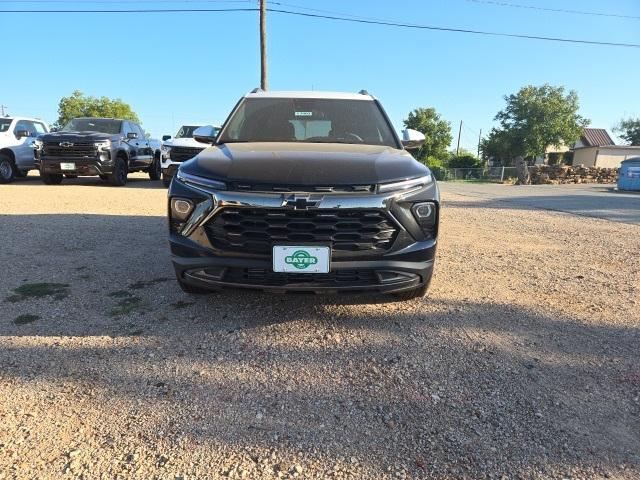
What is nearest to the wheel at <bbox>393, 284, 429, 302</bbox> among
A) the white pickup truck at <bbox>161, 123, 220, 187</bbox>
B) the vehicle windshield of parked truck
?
the white pickup truck at <bbox>161, 123, 220, 187</bbox>

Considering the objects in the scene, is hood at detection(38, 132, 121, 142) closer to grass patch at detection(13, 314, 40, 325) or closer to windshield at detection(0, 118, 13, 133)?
windshield at detection(0, 118, 13, 133)

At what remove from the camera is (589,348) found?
10.0 ft

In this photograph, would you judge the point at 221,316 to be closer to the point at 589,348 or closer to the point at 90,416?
the point at 90,416

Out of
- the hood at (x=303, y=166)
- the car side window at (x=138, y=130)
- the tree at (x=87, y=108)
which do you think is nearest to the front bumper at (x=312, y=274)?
the hood at (x=303, y=166)

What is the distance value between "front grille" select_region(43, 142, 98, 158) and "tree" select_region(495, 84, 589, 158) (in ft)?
159

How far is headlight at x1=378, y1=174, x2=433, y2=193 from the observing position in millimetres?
2928

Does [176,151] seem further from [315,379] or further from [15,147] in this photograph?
[315,379]

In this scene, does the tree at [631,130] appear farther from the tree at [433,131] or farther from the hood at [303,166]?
the hood at [303,166]

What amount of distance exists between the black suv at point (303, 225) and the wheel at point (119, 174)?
1043cm

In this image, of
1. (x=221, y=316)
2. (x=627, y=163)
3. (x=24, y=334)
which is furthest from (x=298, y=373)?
(x=627, y=163)

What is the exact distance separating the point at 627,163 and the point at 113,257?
75.6 ft

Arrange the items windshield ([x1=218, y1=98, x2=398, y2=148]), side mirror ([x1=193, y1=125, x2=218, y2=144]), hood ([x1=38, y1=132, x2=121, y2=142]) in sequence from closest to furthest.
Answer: windshield ([x1=218, y1=98, x2=398, y2=148]), side mirror ([x1=193, y1=125, x2=218, y2=144]), hood ([x1=38, y1=132, x2=121, y2=142])

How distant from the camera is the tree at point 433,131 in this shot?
6606 centimetres

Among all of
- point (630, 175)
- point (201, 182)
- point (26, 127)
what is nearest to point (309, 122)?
point (201, 182)
